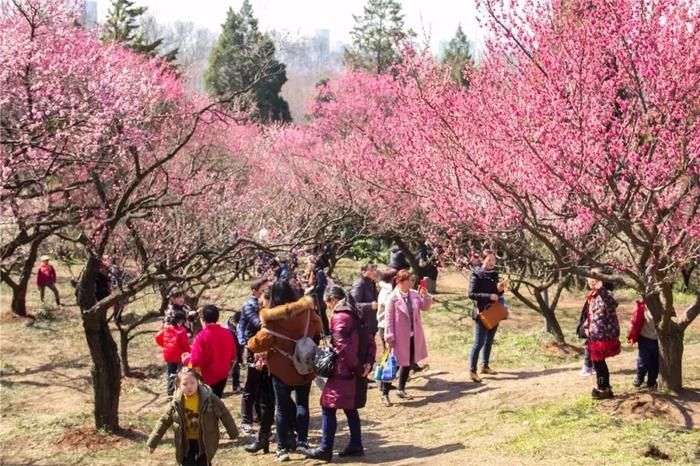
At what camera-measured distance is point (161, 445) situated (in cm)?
873

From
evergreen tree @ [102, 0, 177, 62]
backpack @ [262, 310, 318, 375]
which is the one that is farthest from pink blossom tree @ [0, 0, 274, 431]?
evergreen tree @ [102, 0, 177, 62]

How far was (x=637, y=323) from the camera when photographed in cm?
827

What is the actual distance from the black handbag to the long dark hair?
0.53 meters

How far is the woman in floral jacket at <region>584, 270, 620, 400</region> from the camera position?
7.82m

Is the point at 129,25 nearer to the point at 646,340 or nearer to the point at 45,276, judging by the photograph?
the point at 45,276

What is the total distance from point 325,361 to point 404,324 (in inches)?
107

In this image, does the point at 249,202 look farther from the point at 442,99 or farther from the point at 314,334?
the point at 314,334

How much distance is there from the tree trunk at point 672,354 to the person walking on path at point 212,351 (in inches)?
173

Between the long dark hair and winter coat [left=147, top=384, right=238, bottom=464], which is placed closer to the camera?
winter coat [left=147, top=384, right=238, bottom=464]

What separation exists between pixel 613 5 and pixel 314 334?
4.09 metres

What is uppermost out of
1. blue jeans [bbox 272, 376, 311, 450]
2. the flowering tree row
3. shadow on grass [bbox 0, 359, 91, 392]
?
the flowering tree row

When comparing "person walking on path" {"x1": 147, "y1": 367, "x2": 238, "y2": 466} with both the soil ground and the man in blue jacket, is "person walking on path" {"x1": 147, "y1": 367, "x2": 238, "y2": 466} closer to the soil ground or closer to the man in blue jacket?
the soil ground

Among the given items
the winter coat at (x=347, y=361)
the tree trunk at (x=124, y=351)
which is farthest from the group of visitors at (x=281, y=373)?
the tree trunk at (x=124, y=351)

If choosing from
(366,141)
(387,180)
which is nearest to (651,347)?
(387,180)
